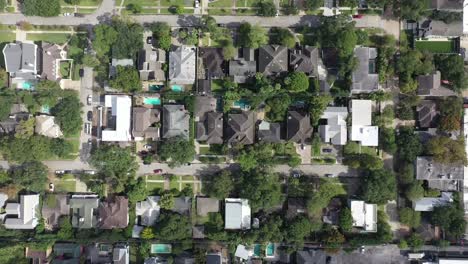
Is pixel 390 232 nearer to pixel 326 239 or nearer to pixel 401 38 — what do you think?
pixel 326 239

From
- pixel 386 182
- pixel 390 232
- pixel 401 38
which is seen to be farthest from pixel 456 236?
pixel 401 38

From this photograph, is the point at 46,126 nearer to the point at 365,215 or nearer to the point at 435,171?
the point at 365,215

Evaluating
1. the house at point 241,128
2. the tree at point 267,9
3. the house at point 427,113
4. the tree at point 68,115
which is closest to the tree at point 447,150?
the house at point 427,113

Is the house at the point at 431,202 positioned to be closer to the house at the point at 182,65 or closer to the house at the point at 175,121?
the house at the point at 175,121

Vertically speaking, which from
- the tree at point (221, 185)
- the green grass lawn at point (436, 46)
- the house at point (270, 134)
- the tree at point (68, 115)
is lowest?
the tree at point (221, 185)

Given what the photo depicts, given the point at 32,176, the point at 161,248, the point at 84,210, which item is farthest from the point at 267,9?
the point at 32,176
